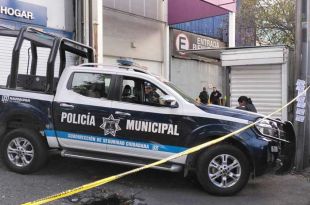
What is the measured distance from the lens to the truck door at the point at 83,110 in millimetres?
7355

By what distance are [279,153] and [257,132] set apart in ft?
1.99

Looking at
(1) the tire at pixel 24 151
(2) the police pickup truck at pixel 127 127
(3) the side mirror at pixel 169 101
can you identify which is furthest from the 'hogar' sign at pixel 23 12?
(3) the side mirror at pixel 169 101

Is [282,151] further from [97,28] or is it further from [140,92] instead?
[97,28]

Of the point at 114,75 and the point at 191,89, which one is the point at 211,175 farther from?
the point at 191,89

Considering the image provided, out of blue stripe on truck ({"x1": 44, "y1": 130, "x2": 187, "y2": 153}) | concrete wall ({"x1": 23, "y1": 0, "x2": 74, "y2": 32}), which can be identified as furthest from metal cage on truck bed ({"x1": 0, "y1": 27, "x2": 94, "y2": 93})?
concrete wall ({"x1": 23, "y1": 0, "x2": 74, "y2": 32})

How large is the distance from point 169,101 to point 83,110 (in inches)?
55.9

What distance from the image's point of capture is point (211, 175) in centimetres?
698

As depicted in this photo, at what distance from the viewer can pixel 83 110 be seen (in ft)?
24.4

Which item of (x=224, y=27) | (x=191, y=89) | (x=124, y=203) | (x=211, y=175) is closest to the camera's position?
(x=124, y=203)

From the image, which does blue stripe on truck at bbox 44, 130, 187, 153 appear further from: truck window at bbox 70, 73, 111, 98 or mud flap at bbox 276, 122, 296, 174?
mud flap at bbox 276, 122, 296, 174

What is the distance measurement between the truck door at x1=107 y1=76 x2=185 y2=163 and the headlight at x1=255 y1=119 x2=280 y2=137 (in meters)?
1.24

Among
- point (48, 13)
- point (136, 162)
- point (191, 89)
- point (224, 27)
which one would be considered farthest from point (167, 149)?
point (224, 27)

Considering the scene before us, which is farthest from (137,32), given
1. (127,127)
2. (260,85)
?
(127,127)

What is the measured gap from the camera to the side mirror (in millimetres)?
7107
